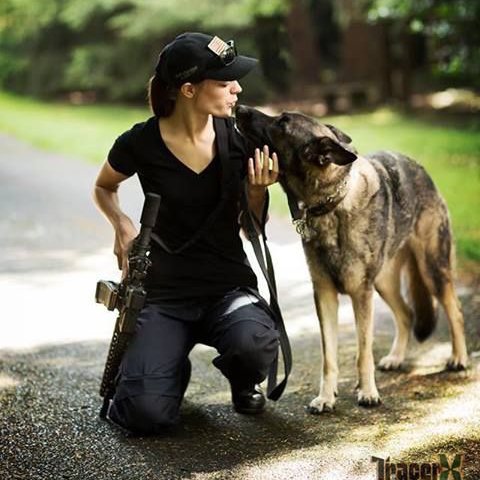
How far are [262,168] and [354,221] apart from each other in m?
0.55

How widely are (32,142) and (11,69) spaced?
8.88 metres

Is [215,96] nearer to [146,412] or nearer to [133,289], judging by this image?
[133,289]

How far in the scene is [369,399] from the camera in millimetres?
4434

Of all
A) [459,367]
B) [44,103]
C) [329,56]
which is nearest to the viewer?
[459,367]

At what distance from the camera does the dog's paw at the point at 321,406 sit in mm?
4363

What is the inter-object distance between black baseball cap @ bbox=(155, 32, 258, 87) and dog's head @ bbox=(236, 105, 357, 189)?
0.23 metres

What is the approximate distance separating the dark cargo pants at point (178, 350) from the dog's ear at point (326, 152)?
28.5 inches

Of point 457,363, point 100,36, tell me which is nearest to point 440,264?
point 457,363

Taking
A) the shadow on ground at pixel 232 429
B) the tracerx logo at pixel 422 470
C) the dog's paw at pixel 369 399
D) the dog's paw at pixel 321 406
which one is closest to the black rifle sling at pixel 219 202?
the shadow on ground at pixel 232 429

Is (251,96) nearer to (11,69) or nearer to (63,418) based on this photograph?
(11,69)

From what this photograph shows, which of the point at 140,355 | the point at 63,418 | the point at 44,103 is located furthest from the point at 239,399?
the point at 44,103

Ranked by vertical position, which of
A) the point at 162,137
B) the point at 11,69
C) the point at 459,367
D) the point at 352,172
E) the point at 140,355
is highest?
the point at 11,69

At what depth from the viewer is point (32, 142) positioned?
1538 cm

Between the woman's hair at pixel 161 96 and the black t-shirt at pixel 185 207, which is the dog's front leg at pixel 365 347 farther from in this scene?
the woman's hair at pixel 161 96
